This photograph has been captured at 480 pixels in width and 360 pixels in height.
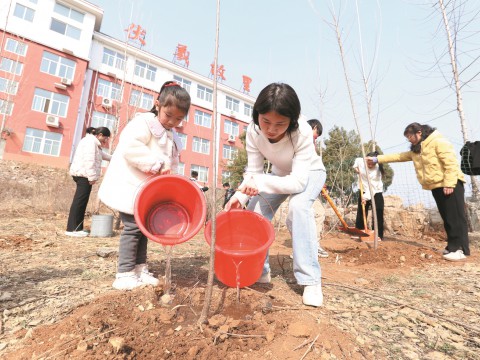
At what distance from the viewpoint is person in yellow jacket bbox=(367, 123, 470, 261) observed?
3355mm

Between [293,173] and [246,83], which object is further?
[246,83]

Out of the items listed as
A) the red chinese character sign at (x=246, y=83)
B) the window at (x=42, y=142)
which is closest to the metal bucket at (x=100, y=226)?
the window at (x=42, y=142)

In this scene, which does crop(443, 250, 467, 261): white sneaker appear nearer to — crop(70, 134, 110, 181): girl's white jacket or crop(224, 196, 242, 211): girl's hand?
crop(224, 196, 242, 211): girl's hand

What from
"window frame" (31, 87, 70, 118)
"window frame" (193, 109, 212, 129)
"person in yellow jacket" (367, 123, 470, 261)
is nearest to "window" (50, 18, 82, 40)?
"window frame" (31, 87, 70, 118)

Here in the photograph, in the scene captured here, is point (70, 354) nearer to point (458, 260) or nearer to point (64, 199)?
point (458, 260)

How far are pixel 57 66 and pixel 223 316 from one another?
20.1 meters

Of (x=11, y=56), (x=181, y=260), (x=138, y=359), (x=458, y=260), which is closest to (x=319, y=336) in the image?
(x=138, y=359)

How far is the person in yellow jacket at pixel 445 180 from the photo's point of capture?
132 inches

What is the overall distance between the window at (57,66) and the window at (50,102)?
4.22 ft

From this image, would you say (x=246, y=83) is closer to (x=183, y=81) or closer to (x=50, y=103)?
(x=183, y=81)

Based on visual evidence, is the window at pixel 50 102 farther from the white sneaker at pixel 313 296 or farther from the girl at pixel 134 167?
the white sneaker at pixel 313 296

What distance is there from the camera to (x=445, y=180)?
3391 millimetres

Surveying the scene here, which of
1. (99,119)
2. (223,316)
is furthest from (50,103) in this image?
(223,316)

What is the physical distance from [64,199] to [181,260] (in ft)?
22.2
